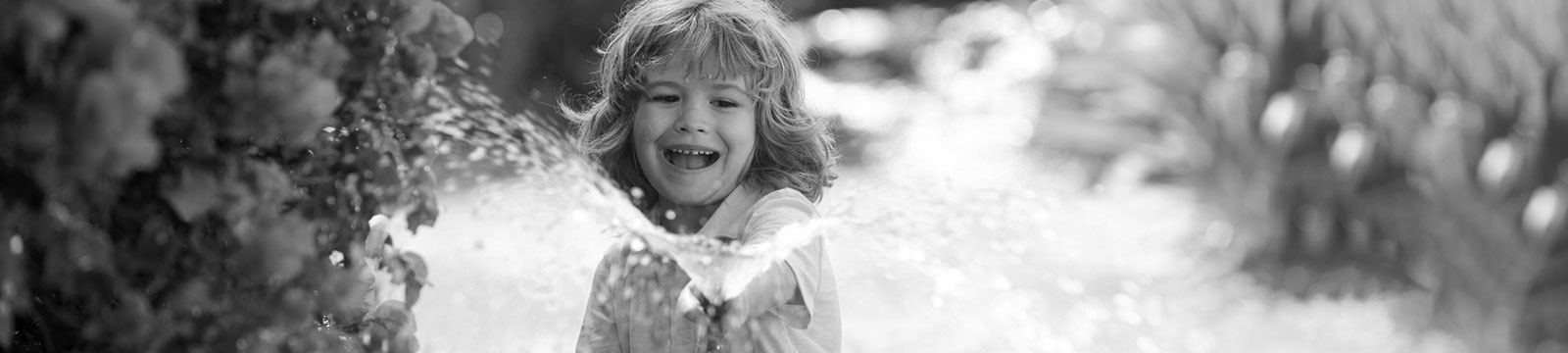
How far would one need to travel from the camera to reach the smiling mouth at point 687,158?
1778mm

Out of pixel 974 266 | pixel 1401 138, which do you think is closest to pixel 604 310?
pixel 974 266

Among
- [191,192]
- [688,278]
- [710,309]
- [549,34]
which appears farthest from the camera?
[549,34]

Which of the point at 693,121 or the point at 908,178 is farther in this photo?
the point at 908,178

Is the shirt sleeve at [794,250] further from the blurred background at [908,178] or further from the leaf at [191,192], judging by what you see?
the leaf at [191,192]

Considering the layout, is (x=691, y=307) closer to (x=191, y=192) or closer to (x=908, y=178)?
(x=191, y=192)

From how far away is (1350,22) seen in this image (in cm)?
516

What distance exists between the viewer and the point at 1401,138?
4.89 m

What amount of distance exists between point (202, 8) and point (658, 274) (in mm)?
737

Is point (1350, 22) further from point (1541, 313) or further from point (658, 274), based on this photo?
point (658, 274)

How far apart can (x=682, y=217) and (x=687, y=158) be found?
0.12 meters

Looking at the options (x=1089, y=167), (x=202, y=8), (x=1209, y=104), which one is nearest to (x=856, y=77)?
(x=1089, y=167)

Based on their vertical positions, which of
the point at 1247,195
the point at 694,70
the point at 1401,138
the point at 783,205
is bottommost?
the point at 783,205

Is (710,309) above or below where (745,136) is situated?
below

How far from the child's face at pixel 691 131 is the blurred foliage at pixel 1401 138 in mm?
3429
